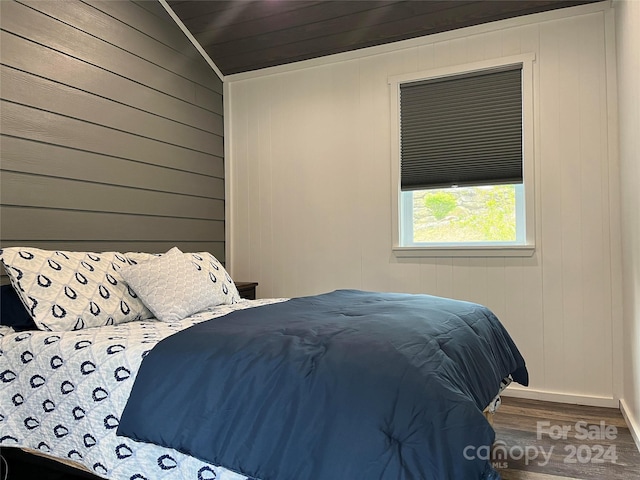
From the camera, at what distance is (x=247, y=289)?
373cm

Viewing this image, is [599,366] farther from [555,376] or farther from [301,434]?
[301,434]

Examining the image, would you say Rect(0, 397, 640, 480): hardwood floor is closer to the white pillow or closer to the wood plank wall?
the white pillow

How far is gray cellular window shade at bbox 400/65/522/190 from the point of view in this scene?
332 cm

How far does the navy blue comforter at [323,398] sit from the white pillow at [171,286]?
20.2 inches

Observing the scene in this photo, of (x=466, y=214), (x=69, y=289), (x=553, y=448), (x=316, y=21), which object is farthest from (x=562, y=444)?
(x=316, y=21)

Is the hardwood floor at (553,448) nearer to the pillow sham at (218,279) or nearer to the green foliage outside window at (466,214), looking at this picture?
the pillow sham at (218,279)

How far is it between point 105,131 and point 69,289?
124 cm

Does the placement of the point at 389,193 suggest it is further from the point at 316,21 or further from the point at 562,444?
the point at 562,444

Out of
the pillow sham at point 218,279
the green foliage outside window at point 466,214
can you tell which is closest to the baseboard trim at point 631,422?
the green foliage outside window at point 466,214

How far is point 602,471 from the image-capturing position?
7.04 ft

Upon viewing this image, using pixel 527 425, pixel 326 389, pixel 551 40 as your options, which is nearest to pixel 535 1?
pixel 551 40

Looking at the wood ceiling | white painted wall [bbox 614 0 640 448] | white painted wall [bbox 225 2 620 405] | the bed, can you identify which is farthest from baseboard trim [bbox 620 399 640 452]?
the wood ceiling

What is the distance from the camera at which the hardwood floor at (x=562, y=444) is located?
7.03ft

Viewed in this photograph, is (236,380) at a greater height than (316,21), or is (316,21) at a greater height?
(316,21)
